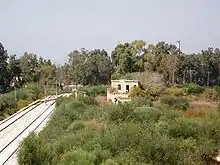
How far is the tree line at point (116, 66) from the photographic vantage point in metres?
59.5

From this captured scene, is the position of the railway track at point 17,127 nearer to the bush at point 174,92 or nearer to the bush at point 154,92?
the bush at point 154,92

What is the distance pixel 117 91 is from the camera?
1751 inches

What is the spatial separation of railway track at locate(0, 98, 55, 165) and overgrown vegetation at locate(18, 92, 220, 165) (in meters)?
2.20

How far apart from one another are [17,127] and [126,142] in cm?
1731

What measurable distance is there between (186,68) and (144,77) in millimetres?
25582

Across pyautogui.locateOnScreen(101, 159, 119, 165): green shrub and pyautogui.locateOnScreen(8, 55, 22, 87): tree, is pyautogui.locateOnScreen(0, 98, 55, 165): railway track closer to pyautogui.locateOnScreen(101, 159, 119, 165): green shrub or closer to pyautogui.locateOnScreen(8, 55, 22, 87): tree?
pyautogui.locateOnScreen(101, 159, 119, 165): green shrub

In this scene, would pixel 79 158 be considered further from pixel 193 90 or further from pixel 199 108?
pixel 193 90

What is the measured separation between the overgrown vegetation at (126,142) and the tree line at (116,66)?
95.8 feet

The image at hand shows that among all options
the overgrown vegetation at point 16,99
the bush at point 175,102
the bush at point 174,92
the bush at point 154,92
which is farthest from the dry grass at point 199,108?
the overgrown vegetation at point 16,99

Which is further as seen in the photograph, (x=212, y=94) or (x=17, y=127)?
(x=212, y=94)

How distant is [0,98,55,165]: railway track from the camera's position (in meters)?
23.8

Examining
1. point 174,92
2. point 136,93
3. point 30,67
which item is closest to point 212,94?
point 174,92

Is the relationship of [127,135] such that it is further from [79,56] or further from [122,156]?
[79,56]

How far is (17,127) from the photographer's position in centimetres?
3362
